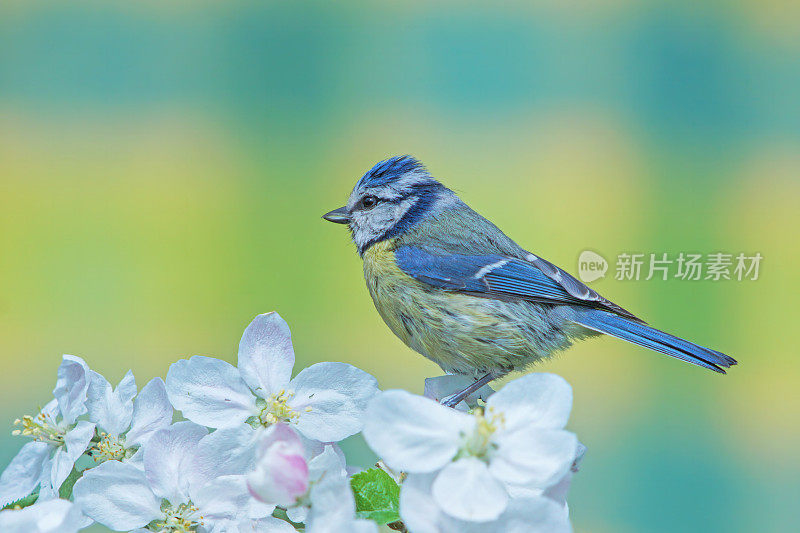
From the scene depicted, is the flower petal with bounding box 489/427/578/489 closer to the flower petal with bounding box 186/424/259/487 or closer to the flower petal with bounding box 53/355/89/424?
the flower petal with bounding box 186/424/259/487

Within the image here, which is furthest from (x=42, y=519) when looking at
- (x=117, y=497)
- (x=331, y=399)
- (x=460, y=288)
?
(x=460, y=288)

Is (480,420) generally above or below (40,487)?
above

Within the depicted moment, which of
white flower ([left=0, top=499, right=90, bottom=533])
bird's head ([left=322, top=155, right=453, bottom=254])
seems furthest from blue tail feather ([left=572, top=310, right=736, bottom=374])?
white flower ([left=0, top=499, right=90, bottom=533])

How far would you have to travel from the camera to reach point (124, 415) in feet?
1.54

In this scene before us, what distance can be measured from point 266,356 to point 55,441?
0.16 m

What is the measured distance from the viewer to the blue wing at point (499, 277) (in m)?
0.84

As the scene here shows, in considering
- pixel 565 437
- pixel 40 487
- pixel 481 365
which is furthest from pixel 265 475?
pixel 481 365

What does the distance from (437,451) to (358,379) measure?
107 mm

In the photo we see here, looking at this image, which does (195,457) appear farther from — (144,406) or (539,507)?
(539,507)

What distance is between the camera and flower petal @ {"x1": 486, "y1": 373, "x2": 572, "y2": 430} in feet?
1.24

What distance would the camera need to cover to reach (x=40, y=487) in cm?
50

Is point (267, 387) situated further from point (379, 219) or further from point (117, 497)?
point (379, 219)

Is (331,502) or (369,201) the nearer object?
(331,502)

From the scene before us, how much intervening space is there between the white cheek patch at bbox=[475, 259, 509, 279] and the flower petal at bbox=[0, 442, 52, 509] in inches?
20.0
